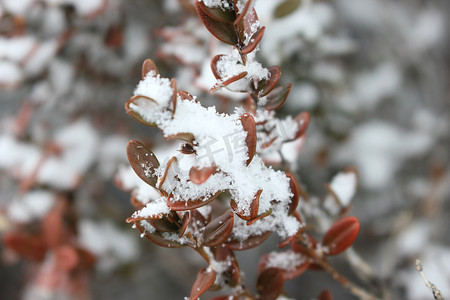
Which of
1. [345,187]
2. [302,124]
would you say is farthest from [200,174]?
[345,187]

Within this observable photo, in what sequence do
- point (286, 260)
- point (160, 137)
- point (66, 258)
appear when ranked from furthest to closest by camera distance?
point (160, 137), point (66, 258), point (286, 260)

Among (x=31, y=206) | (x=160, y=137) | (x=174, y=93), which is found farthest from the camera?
(x=160, y=137)

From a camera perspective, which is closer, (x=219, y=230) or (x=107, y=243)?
(x=219, y=230)

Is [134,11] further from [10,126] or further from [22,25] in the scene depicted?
[10,126]

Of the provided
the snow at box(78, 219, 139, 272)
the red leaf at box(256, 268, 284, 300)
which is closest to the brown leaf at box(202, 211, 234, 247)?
the red leaf at box(256, 268, 284, 300)

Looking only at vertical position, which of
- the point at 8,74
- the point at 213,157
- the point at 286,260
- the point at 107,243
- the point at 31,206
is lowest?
the point at 107,243

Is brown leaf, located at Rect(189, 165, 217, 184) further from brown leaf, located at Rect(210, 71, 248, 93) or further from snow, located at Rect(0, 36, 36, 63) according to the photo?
snow, located at Rect(0, 36, 36, 63)

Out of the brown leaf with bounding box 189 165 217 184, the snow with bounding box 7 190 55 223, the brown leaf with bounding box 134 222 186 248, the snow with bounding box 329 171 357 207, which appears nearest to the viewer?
the brown leaf with bounding box 189 165 217 184

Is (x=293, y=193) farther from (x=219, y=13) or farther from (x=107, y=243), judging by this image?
(x=107, y=243)
